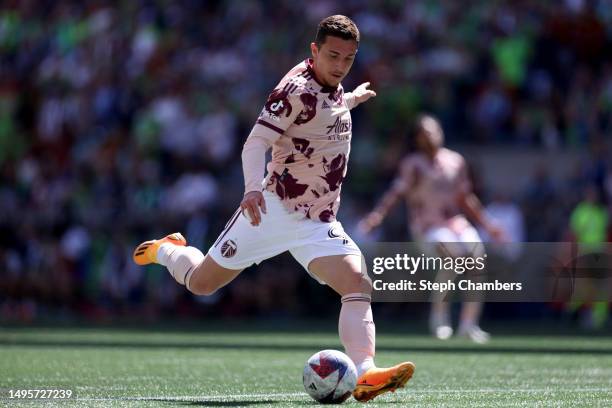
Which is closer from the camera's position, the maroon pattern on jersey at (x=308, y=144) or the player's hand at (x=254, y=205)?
the player's hand at (x=254, y=205)

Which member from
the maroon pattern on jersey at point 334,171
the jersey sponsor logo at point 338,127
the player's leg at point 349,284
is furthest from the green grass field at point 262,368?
the jersey sponsor logo at point 338,127

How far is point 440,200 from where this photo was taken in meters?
16.1

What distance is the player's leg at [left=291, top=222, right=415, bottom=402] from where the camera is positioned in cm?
791

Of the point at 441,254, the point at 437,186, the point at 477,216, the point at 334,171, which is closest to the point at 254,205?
the point at 334,171

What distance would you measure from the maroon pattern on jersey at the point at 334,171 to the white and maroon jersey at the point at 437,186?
750cm

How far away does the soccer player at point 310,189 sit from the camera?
8.01 m

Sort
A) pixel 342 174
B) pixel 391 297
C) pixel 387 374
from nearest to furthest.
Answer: pixel 387 374, pixel 342 174, pixel 391 297

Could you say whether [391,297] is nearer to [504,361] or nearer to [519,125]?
[519,125]

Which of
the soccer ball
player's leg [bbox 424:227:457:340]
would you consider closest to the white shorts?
the soccer ball

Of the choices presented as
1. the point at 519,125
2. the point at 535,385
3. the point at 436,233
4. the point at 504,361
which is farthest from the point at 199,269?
the point at 519,125

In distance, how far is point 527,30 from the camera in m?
21.0

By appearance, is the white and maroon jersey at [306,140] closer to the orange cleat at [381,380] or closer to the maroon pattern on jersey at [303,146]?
the maroon pattern on jersey at [303,146]

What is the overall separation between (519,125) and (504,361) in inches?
370

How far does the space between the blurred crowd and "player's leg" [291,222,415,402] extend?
39.2 ft
